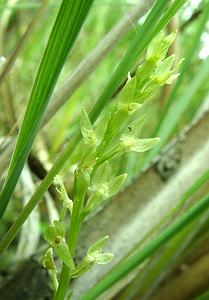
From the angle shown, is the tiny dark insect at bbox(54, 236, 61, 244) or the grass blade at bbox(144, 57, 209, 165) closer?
the tiny dark insect at bbox(54, 236, 61, 244)

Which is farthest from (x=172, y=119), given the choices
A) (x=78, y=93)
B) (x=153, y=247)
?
(x=153, y=247)

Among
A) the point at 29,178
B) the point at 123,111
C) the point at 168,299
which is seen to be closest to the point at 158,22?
the point at 123,111

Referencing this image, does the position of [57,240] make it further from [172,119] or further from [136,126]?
[172,119]

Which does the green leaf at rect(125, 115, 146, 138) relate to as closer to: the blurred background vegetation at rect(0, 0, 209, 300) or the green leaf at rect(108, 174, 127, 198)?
the green leaf at rect(108, 174, 127, 198)

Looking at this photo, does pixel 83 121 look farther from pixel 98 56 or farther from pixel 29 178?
pixel 29 178

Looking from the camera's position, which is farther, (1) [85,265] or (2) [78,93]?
(2) [78,93]

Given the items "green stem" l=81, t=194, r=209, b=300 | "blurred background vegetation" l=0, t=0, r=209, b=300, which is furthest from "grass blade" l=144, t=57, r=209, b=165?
"green stem" l=81, t=194, r=209, b=300

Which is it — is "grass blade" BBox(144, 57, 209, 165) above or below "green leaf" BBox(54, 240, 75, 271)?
above

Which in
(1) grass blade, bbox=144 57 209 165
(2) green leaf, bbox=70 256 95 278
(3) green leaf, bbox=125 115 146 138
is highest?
(1) grass blade, bbox=144 57 209 165
